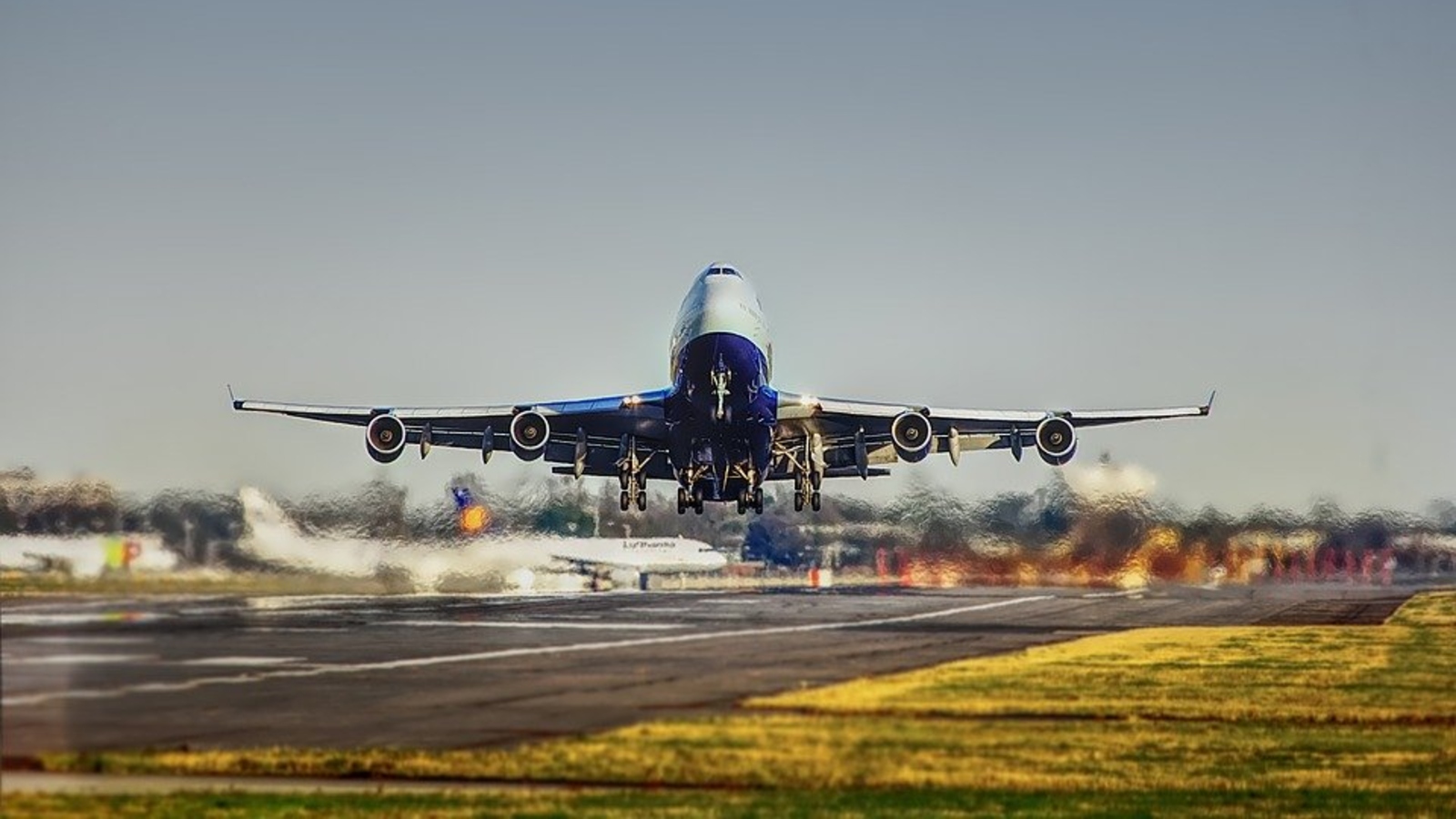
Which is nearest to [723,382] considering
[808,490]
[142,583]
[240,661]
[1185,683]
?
[808,490]

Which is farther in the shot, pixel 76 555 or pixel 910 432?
pixel 910 432

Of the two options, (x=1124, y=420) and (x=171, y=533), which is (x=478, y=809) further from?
(x=1124, y=420)

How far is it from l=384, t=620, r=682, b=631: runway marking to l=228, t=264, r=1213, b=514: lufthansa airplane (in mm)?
7427

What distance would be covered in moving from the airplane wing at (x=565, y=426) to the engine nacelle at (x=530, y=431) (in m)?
0.32

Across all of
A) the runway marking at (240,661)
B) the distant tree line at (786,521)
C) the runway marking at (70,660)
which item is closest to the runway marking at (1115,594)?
the distant tree line at (786,521)

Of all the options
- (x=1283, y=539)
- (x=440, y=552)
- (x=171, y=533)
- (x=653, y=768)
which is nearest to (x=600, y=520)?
(x=440, y=552)

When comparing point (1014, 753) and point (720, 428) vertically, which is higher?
point (720, 428)

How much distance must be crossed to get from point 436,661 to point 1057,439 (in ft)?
113

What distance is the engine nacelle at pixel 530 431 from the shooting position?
65250 millimetres

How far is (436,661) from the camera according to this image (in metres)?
38.5

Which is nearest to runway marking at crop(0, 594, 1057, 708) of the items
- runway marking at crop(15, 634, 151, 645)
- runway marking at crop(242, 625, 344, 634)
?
runway marking at crop(15, 634, 151, 645)

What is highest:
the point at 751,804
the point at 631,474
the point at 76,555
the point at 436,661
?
the point at 631,474

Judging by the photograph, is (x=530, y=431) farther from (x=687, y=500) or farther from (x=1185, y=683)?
(x=1185, y=683)

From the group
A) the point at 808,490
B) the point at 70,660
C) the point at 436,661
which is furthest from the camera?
the point at 808,490
